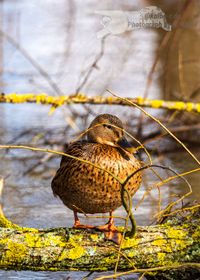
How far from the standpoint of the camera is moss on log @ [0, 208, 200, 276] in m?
3.65

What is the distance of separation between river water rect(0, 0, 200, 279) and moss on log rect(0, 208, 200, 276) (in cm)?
42

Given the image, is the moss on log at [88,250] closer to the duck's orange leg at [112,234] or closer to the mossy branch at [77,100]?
the duck's orange leg at [112,234]

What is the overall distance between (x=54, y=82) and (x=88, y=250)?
533 cm

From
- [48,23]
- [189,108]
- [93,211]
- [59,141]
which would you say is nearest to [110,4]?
[48,23]

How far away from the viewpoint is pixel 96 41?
953 cm

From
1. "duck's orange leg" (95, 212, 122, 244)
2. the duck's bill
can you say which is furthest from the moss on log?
the duck's bill

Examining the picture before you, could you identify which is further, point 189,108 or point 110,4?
point 110,4

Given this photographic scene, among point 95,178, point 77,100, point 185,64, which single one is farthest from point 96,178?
point 185,64

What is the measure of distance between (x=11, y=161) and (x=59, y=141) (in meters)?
0.48

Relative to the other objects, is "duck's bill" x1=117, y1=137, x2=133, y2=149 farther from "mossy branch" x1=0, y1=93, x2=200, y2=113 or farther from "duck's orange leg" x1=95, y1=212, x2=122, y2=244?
"mossy branch" x1=0, y1=93, x2=200, y2=113

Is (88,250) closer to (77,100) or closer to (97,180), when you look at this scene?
(97,180)

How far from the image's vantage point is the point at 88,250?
12.1 ft

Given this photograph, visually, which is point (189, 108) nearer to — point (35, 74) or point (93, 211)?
point (93, 211)

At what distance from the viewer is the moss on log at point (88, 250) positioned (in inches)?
144
